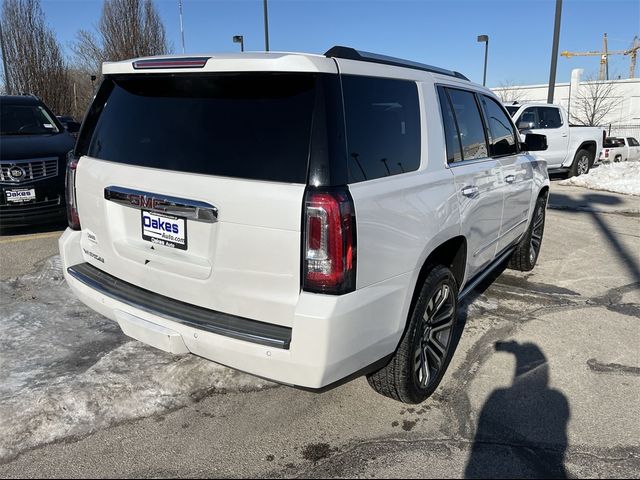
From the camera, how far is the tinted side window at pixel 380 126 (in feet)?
8.01

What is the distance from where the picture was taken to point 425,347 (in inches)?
124

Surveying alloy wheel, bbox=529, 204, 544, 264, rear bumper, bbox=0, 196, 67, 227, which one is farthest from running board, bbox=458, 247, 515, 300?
rear bumper, bbox=0, 196, 67, 227

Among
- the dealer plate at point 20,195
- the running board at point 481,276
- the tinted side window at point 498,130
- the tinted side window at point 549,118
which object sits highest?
the tinted side window at point 498,130

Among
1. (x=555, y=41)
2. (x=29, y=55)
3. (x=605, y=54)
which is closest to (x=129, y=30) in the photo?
(x=29, y=55)

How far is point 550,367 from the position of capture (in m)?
3.68

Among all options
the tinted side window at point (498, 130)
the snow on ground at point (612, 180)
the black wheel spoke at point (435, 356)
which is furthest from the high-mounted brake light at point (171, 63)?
the snow on ground at point (612, 180)

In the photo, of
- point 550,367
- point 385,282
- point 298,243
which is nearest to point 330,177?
point 298,243

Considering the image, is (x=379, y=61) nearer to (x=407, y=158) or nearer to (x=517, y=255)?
(x=407, y=158)

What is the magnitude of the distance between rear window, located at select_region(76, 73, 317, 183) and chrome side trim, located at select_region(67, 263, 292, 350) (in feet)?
2.22

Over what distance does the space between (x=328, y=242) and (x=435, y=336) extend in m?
1.36

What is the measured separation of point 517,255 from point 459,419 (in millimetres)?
3215

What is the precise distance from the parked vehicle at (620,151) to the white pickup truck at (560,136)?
182 inches

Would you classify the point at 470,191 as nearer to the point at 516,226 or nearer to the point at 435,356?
the point at 435,356

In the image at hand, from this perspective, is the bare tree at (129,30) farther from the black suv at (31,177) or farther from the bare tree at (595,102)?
the bare tree at (595,102)
